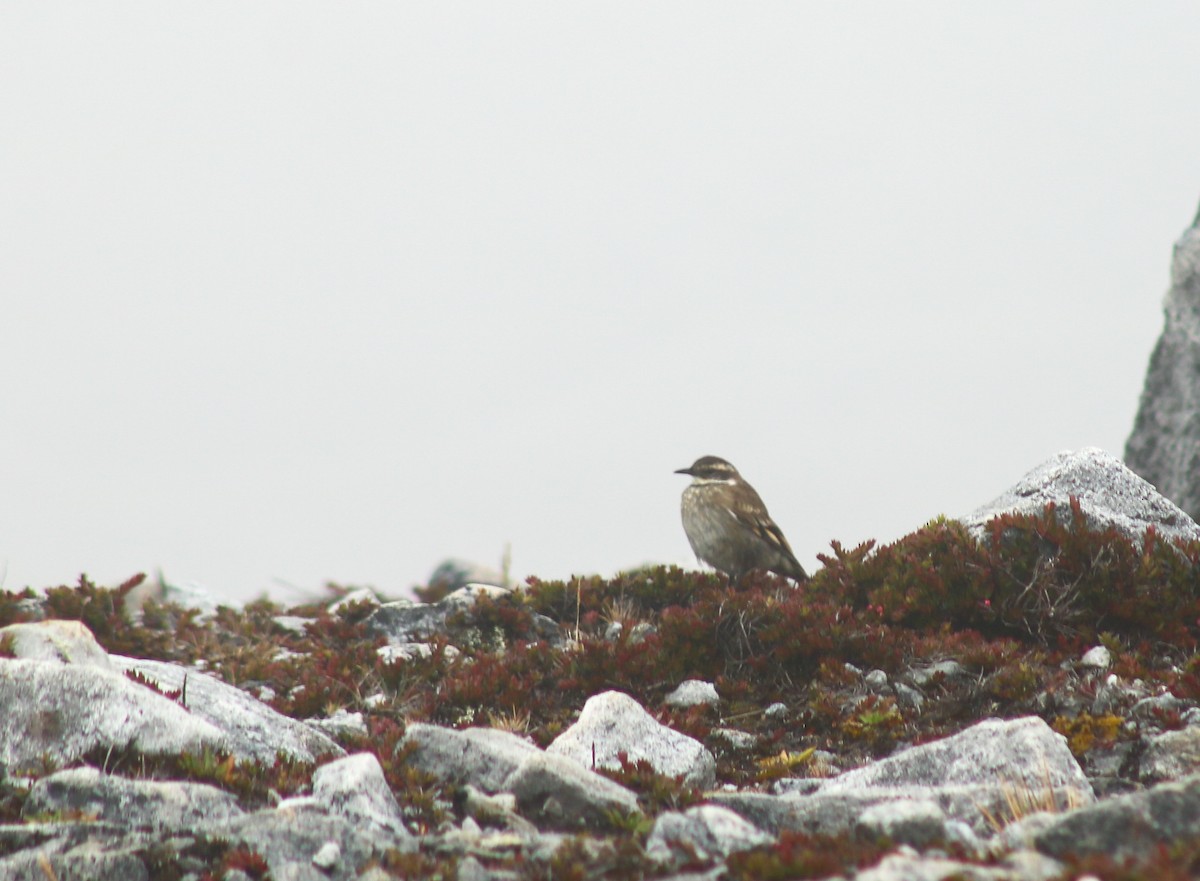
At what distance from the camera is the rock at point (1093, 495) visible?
459 inches

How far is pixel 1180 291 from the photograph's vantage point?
19250 millimetres

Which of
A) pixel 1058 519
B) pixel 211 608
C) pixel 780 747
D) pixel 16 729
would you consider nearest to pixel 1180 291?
pixel 1058 519

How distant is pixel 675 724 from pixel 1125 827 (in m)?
4.85

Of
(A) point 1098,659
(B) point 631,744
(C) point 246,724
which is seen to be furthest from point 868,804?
(A) point 1098,659

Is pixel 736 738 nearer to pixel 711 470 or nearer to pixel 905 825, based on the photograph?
pixel 905 825

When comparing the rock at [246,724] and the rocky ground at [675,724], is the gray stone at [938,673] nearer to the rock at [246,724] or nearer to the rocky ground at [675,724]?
the rocky ground at [675,724]

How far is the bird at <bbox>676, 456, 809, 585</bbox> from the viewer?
564 inches

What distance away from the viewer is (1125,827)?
4.32 metres

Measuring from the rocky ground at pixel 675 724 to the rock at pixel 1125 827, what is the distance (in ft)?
0.03

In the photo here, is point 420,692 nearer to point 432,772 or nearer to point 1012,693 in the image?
point 432,772

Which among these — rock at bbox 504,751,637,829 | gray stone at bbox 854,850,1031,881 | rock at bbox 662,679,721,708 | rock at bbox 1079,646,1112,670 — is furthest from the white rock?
rock at bbox 1079,646,1112,670

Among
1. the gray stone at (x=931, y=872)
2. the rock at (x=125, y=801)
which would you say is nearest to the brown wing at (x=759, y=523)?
the rock at (x=125, y=801)

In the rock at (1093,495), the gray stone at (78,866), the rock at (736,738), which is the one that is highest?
the rock at (1093,495)

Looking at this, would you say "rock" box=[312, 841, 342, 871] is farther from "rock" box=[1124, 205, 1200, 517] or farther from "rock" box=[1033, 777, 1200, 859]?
"rock" box=[1124, 205, 1200, 517]
